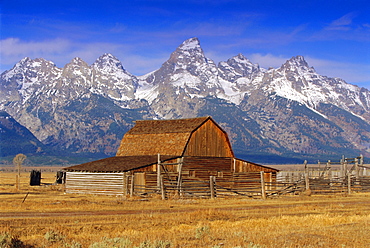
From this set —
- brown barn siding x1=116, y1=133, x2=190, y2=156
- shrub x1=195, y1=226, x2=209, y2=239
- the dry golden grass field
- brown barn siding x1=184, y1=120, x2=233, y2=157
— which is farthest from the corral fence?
shrub x1=195, y1=226, x2=209, y2=239

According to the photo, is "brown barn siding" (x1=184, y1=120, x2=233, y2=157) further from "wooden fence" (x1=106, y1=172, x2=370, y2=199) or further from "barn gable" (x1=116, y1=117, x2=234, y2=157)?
"wooden fence" (x1=106, y1=172, x2=370, y2=199)

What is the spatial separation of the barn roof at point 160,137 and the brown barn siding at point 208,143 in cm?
62

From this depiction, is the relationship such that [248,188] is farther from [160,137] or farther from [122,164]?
[160,137]

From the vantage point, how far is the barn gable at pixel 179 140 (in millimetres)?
54975

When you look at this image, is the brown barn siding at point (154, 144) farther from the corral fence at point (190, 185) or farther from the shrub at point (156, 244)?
the shrub at point (156, 244)

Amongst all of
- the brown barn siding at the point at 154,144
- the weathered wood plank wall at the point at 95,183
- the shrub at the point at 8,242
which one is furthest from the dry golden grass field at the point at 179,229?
the brown barn siding at the point at 154,144

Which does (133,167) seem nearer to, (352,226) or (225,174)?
(225,174)

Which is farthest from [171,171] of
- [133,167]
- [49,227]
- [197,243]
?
[197,243]

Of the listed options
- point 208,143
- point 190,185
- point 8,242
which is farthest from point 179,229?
point 208,143

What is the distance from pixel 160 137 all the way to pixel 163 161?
8450 millimetres

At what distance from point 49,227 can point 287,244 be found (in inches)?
364

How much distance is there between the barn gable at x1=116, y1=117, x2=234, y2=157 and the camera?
2164 inches

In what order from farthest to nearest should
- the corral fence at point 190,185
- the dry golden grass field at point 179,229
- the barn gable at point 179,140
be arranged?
the barn gable at point 179,140
the corral fence at point 190,185
the dry golden grass field at point 179,229

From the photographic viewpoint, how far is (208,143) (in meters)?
57.4
